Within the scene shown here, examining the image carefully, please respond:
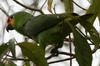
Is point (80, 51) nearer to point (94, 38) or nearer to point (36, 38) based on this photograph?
point (94, 38)

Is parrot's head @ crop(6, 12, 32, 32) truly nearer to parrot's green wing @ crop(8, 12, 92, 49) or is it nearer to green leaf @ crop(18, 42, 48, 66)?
parrot's green wing @ crop(8, 12, 92, 49)

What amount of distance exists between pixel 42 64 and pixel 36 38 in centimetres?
38

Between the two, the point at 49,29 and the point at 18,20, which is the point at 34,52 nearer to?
the point at 49,29

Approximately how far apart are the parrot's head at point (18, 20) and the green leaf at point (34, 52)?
51 centimetres

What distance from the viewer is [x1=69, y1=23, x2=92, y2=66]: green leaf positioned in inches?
29.6

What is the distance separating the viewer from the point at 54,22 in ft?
3.26

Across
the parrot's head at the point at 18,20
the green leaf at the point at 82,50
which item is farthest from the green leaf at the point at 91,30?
the parrot's head at the point at 18,20

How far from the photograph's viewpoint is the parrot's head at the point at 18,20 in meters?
1.33

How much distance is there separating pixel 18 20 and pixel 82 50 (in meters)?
0.70

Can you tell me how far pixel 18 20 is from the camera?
55.1 inches

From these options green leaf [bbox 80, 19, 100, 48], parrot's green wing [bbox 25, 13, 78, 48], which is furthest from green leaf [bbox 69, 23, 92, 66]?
parrot's green wing [bbox 25, 13, 78, 48]

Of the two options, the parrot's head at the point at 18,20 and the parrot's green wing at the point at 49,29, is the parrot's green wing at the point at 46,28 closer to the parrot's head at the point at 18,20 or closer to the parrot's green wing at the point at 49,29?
the parrot's green wing at the point at 49,29

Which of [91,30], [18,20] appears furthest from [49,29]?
[18,20]

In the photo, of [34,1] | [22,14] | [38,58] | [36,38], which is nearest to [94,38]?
[38,58]
